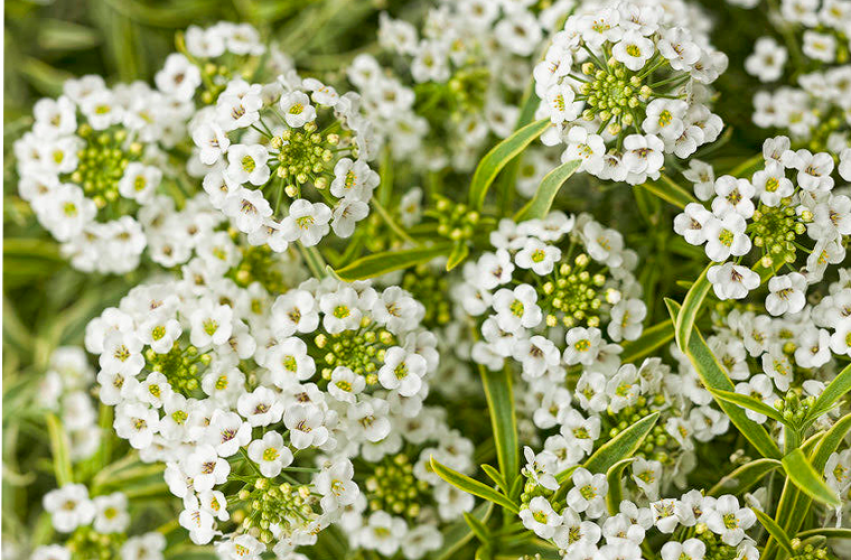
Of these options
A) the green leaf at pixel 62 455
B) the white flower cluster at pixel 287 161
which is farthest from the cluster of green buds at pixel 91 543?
the white flower cluster at pixel 287 161

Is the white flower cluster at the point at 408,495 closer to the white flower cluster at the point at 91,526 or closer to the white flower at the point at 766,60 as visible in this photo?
the white flower cluster at the point at 91,526

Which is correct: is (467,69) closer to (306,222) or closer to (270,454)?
(306,222)

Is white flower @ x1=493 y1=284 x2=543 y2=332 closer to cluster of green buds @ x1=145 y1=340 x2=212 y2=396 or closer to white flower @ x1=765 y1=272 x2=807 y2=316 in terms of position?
white flower @ x1=765 y1=272 x2=807 y2=316

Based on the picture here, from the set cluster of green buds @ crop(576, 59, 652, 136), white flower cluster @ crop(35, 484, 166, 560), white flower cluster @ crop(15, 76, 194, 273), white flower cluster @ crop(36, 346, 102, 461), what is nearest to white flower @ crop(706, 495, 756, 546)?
cluster of green buds @ crop(576, 59, 652, 136)

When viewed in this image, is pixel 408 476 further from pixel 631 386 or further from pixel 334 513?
pixel 631 386

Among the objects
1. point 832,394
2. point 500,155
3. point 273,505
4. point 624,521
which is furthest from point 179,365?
point 832,394

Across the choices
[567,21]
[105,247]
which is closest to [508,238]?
[567,21]
